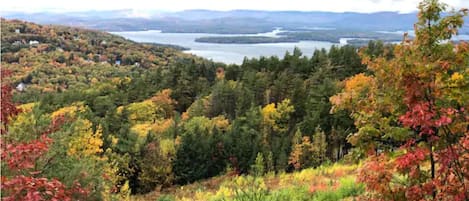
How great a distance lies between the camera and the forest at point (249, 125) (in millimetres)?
5109

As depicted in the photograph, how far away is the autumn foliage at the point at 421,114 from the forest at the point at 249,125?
14 millimetres

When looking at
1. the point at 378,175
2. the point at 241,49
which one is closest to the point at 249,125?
the point at 378,175

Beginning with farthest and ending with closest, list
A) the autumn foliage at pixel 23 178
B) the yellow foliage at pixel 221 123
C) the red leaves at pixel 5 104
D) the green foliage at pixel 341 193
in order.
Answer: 1. the yellow foliage at pixel 221 123
2. the green foliage at pixel 341 193
3. the red leaves at pixel 5 104
4. the autumn foliage at pixel 23 178

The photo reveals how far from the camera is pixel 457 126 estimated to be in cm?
502

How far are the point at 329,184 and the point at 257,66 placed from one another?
226 feet

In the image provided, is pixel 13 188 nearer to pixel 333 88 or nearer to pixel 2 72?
pixel 2 72

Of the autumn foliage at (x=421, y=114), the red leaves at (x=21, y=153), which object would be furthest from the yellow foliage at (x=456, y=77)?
the red leaves at (x=21, y=153)

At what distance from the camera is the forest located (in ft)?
16.8

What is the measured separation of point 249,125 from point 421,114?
50.6 metres

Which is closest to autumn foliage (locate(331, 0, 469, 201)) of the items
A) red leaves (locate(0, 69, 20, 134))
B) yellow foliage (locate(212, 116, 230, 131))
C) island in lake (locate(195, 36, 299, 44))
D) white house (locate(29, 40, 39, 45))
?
red leaves (locate(0, 69, 20, 134))

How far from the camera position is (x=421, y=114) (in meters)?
4.84

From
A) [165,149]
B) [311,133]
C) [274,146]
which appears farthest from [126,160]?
[311,133]

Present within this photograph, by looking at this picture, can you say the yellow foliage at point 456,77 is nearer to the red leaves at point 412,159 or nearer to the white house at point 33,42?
the red leaves at point 412,159

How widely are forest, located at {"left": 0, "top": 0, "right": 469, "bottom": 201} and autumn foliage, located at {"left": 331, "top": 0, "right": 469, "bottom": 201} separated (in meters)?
0.01
